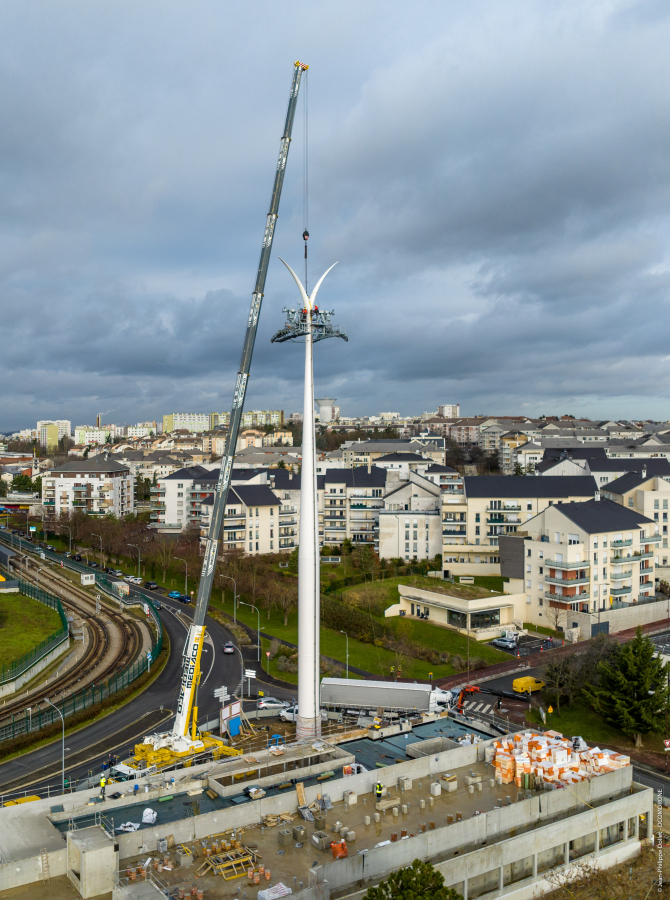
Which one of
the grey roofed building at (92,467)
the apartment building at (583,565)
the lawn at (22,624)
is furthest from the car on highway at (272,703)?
the grey roofed building at (92,467)

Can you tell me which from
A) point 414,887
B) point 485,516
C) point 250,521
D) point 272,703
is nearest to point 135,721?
point 272,703

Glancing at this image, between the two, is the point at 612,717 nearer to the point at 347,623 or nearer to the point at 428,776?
the point at 428,776

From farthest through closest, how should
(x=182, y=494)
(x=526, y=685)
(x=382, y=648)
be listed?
(x=182, y=494) → (x=382, y=648) → (x=526, y=685)

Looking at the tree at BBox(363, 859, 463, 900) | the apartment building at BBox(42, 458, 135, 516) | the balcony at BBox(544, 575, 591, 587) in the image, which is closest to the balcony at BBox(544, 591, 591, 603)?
the balcony at BBox(544, 575, 591, 587)

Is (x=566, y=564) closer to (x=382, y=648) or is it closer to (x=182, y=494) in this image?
(x=382, y=648)

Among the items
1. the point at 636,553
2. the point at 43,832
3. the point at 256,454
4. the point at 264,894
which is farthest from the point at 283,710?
the point at 256,454
